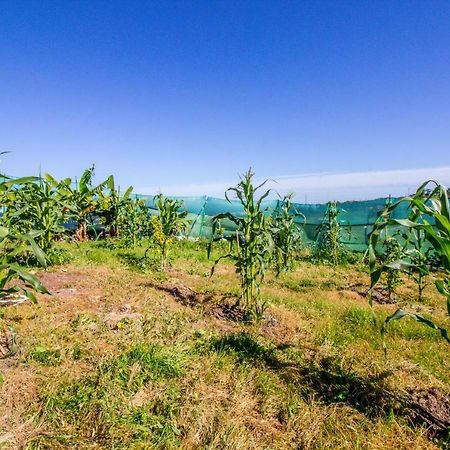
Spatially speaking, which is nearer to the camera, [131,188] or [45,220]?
[45,220]

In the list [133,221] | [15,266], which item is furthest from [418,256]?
[133,221]

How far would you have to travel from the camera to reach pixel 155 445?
2191 mm

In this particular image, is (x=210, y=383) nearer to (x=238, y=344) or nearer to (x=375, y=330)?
(x=238, y=344)

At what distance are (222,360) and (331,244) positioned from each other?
7.36 meters

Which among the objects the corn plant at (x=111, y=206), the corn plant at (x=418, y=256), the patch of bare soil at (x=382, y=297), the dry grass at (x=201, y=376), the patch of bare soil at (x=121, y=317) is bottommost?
the patch of bare soil at (x=382, y=297)

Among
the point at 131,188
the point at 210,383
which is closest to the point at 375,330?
the point at 210,383

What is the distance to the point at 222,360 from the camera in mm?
3211

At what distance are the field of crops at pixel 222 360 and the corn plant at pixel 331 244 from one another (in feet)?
11.9

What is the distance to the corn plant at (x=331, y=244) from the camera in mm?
9602

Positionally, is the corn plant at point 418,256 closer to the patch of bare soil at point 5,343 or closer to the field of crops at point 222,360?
the field of crops at point 222,360

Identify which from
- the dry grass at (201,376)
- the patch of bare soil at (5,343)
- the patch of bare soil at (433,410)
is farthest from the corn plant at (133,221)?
the patch of bare soil at (433,410)

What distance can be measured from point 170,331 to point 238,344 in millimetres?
807

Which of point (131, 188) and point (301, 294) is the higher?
point (131, 188)

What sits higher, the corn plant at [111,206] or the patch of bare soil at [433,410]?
the corn plant at [111,206]
